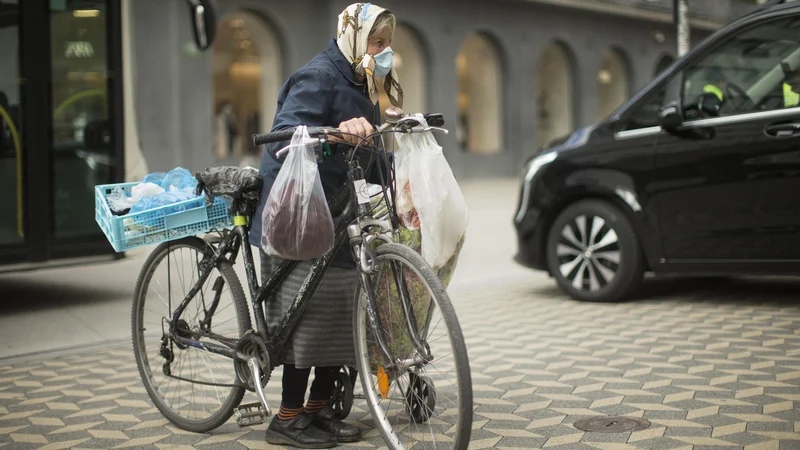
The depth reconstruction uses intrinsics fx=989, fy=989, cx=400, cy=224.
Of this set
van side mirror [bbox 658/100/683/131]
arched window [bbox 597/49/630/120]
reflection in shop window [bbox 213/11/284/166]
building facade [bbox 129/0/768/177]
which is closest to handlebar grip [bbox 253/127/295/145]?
van side mirror [bbox 658/100/683/131]

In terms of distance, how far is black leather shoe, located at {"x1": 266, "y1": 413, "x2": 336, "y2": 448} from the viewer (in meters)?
4.00

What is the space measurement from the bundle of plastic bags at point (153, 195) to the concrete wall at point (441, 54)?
14351mm

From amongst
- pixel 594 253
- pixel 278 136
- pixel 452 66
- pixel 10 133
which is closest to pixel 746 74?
pixel 594 253

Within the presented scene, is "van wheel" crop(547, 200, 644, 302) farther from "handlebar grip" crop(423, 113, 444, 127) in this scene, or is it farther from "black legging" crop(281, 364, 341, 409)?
"handlebar grip" crop(423, 113, 444, 127)

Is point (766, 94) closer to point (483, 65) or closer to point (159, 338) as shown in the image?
point (159, 338)

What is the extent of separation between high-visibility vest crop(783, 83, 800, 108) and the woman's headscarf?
3.67 metres

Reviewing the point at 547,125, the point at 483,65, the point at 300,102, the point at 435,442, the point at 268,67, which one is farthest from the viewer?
the point at 547,125

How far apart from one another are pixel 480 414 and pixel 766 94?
11.8 ft

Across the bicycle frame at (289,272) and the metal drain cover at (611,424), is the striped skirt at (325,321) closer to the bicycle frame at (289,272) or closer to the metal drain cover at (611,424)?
the bicycle frame at (289,272)

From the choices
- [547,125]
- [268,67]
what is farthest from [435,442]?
[547,125]

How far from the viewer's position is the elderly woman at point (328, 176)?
388cm

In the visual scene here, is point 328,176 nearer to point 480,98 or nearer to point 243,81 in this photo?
point 243,81

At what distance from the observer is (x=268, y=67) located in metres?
21.7

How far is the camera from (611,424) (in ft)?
13.7
